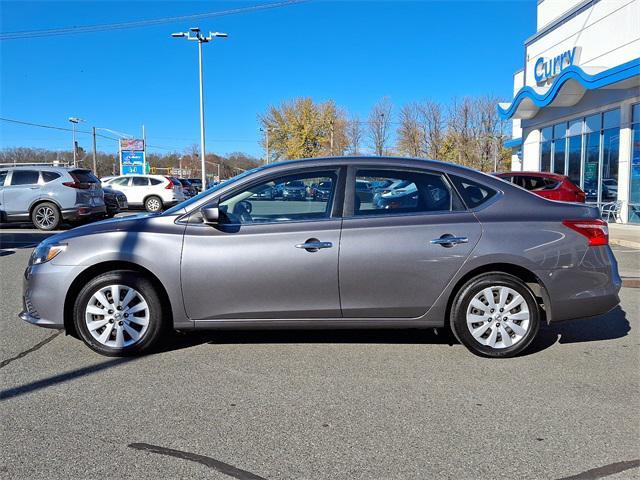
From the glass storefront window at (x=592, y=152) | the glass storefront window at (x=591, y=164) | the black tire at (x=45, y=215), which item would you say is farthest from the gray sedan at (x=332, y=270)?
the glass storefront window at (x=591, y=164)

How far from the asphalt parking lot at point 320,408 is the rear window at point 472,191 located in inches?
51.3

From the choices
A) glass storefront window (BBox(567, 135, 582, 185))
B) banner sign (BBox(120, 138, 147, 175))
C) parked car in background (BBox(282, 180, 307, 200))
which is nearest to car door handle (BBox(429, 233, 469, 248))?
parked car in background (BBox(282, 180, 307, 200))

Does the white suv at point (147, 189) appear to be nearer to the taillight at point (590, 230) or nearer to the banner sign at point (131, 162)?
the taillight at point (590, 230)

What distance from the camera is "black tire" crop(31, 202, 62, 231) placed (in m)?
14.1

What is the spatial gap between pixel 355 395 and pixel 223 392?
925 millimetres

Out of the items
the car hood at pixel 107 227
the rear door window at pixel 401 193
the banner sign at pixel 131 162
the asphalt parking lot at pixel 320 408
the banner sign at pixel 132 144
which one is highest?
the banner sign at pixel 132 144

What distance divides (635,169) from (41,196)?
16879mm

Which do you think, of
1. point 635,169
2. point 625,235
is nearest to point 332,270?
point 625,235

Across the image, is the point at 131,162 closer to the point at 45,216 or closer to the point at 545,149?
the point at 45,216

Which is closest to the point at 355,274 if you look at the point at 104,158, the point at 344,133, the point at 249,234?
the point at 249,234

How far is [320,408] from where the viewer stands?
354 centimetres

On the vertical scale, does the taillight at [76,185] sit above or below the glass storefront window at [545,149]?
below

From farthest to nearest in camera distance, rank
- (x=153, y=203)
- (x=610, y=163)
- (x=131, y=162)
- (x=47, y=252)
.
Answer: (x=131, y=162), (x=153, y=203), (x=610, y=163), (x=47, y=252)

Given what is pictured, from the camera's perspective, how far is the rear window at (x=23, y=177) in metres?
14.2
